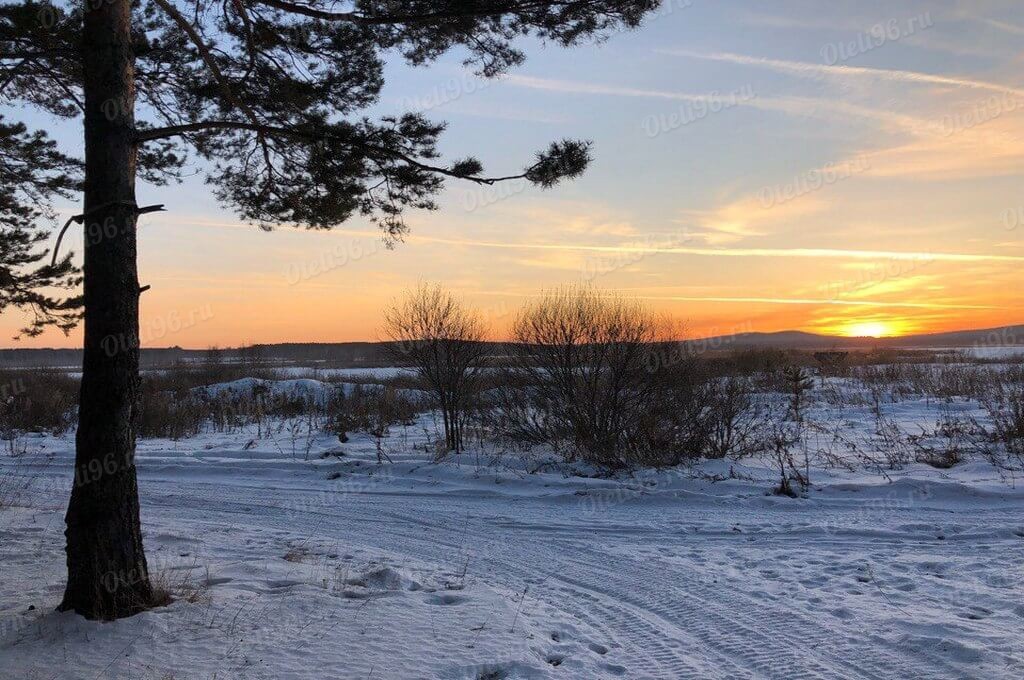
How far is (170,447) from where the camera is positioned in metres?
14.6

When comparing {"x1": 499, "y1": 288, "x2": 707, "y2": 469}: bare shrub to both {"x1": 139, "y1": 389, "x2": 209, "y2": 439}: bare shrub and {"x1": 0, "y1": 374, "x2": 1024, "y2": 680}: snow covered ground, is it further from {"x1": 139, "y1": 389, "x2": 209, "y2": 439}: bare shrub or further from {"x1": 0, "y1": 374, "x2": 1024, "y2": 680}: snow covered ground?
{"x1": 139, "y1": 389, "x2": 209, "y2": 439}: bare shrub

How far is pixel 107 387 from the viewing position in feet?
14.6

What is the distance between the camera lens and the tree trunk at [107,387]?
4.45 meters

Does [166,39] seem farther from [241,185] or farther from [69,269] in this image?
[69,269]

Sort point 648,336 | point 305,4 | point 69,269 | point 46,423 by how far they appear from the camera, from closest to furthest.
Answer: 1. point 305,4
2. point 648,336
3. point 69,269
4. point 46,423

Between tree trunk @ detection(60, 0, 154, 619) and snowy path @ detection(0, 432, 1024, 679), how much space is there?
11.9 inches

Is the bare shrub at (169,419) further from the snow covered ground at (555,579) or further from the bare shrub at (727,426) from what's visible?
the bare shrub at (727,426)

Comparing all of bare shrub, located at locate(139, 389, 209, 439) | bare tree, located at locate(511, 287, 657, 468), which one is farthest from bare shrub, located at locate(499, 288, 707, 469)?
bare shrub, located at locate(139, 389, 209, 439)

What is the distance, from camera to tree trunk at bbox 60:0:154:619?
4.45m

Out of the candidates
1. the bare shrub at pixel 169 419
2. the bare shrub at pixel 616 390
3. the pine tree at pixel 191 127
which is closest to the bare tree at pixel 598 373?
the bare shrub at pixel 616 390

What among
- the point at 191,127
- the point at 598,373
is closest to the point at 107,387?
the point at 191,127

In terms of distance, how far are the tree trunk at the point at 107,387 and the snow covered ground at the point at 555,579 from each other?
0.28 meters

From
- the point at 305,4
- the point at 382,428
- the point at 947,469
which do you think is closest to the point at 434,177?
the point at 305,4

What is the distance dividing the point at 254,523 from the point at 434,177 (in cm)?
480
